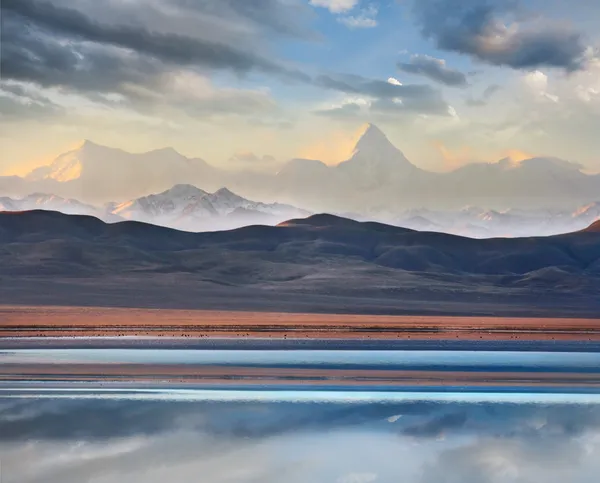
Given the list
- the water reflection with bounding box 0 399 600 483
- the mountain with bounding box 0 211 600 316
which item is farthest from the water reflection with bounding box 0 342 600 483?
the mountain with bounding box 0 211 600 316

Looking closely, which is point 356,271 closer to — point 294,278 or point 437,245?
point 294,278

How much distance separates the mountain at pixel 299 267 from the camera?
9044 cm

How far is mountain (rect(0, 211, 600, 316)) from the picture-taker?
90.4 metres

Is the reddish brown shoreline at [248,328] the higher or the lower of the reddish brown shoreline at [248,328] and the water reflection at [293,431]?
the higher

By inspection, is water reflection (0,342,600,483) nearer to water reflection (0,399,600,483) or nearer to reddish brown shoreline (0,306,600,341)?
water reflection (0,399,600,483)

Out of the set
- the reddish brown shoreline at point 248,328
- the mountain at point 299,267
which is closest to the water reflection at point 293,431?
the reddish brown shoreline at point 248,328

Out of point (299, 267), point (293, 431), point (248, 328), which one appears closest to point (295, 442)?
point (293, 431)

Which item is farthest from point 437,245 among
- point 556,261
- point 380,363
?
point 380,363

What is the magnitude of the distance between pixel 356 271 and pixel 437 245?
935 inches

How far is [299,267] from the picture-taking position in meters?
121

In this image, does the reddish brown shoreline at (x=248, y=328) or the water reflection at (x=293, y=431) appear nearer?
the water reflection at (x=293, y=431)

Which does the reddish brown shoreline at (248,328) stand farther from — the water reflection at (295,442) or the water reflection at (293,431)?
the water reflection at (295,442)

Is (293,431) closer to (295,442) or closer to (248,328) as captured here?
(295,442)

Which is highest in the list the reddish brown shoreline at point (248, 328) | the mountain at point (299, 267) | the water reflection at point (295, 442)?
the mountain at point (299, 267)
